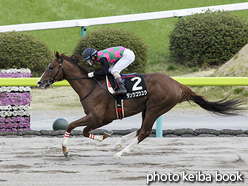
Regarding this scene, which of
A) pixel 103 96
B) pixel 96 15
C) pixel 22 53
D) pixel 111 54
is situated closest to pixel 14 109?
pixel 103 96

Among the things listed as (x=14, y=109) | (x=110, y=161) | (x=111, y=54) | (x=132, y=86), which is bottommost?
(x=110, y=161)

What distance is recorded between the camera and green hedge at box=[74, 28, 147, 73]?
54.0ft

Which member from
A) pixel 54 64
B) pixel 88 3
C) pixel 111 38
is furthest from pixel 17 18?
pixel 54 64

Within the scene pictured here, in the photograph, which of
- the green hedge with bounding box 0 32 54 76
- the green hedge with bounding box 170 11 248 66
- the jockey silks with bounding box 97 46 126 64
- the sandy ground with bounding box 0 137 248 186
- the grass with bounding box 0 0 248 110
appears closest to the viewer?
the sandy ground with bounding box 0 137 248 186

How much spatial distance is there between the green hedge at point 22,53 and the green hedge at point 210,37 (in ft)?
17.7

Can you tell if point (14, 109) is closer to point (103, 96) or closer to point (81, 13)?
point (103, 96)

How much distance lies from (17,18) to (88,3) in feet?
16.8

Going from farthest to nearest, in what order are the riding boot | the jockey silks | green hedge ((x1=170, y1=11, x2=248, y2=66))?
green hedge ((x1=170, y1=11, x2=248, y2=66)), the jockey silks, the riding boot

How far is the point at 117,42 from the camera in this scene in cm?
1659

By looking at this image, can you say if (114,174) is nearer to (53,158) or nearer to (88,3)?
(53,158)

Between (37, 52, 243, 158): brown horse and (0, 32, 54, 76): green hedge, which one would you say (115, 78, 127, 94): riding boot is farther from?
(0, 32, 54, 76): green hedge

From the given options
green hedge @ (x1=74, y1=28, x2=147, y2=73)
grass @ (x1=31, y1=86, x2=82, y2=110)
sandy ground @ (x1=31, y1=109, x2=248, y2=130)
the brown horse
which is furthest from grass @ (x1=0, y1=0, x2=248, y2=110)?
the brown horse

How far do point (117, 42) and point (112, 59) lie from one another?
34.7 feet

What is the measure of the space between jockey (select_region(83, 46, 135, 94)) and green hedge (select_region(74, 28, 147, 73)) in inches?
404
